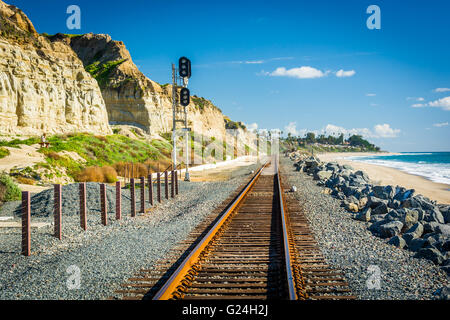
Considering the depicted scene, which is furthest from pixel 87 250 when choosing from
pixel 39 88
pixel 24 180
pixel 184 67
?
pixel 39 88

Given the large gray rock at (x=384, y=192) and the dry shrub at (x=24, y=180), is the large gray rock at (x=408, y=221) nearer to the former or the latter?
the large gray rock at (x=384, y=192)

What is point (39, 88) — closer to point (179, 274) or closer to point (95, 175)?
point (95, 175)

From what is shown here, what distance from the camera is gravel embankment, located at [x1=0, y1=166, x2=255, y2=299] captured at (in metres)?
4.95

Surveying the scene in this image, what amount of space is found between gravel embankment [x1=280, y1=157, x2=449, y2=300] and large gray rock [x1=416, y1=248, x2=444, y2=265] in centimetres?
10

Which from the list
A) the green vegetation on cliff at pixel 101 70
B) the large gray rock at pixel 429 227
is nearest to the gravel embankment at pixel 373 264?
the large gray rock at pixel 429 227

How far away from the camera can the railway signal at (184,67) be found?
22656mm

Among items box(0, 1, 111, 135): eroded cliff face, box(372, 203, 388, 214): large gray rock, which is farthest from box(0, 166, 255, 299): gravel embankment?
box(0, 1, 111, 135): eroded cliff face

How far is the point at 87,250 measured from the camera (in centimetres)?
676

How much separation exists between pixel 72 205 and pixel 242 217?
5.77m

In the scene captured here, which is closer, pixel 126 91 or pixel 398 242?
pixel 398 242

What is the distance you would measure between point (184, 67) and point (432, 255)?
1954cm

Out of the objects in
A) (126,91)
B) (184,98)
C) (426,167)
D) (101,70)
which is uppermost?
(101,70)

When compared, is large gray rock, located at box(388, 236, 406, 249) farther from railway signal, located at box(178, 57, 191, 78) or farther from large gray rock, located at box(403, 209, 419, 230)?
railway signal, located at box(178, 57, 191, 78)

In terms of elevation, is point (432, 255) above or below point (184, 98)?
below
